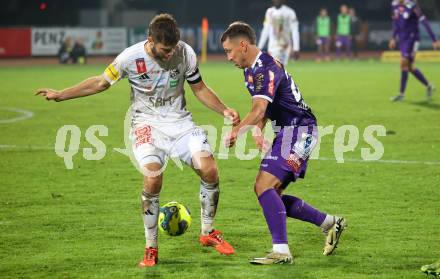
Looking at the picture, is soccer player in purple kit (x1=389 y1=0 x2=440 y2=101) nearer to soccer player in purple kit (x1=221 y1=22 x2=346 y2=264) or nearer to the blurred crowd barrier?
soccer player in purple kit (x1=221 y1=22 x2=346 y2=264)

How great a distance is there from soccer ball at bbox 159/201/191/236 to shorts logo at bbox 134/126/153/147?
0.69 meters

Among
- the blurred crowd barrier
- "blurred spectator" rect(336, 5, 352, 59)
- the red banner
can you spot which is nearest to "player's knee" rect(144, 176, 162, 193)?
the blurred crowd barrier

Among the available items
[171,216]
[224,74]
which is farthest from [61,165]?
[224,74]

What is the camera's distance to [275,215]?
293 inches

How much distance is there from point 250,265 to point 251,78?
153 cm

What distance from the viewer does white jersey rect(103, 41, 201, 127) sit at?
781 cm

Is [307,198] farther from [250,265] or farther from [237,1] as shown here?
[237,1]

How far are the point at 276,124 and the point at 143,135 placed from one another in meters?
1.15

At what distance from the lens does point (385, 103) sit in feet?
68.3

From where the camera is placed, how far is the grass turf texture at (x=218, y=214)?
7.44 m

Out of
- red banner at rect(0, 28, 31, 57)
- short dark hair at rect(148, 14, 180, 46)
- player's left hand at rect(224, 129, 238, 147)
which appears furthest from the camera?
red banner at rect(0, 28, 31, 57)

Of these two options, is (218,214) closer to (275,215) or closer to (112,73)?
(275,215)

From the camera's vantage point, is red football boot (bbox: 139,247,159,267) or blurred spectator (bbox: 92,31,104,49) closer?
red football boot (bbox: 139,247,159,267)

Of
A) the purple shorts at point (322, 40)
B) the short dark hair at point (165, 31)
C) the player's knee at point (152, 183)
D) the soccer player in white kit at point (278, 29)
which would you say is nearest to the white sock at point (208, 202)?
the player's knee at point (152, 183)
